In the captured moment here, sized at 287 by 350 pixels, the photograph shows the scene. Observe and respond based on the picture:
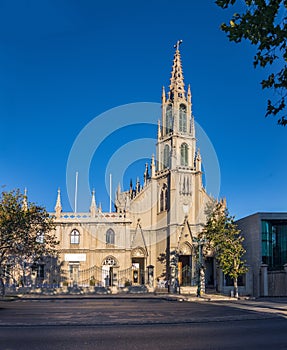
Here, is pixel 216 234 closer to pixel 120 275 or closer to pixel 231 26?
pixel 120 275

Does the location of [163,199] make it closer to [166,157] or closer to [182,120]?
[166,157]

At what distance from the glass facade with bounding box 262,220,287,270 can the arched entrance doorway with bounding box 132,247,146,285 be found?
20608 mm

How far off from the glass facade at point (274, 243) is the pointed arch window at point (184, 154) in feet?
72.3

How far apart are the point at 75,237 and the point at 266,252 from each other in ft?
83.3

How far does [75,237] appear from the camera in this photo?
197 feet

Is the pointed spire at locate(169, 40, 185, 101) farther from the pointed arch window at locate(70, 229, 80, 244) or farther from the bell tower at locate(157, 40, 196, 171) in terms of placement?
the pointed arch window at locate(70, 229, 80, 244)

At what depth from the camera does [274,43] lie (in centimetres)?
974

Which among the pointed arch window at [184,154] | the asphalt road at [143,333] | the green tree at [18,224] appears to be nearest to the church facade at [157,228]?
the pointed arch window at [184,154]

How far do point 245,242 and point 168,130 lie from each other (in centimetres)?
2516

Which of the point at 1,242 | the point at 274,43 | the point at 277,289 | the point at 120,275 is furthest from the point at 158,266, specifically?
the point at 274,43

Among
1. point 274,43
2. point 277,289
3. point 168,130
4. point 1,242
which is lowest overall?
point 277,289

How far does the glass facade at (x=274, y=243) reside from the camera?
144ft

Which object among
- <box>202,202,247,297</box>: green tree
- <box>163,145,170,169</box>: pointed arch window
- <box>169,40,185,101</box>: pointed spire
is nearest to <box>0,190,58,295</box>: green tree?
<box>202,202,247,297</box>: green tree

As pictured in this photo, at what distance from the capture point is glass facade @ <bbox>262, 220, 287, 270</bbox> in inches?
1727
